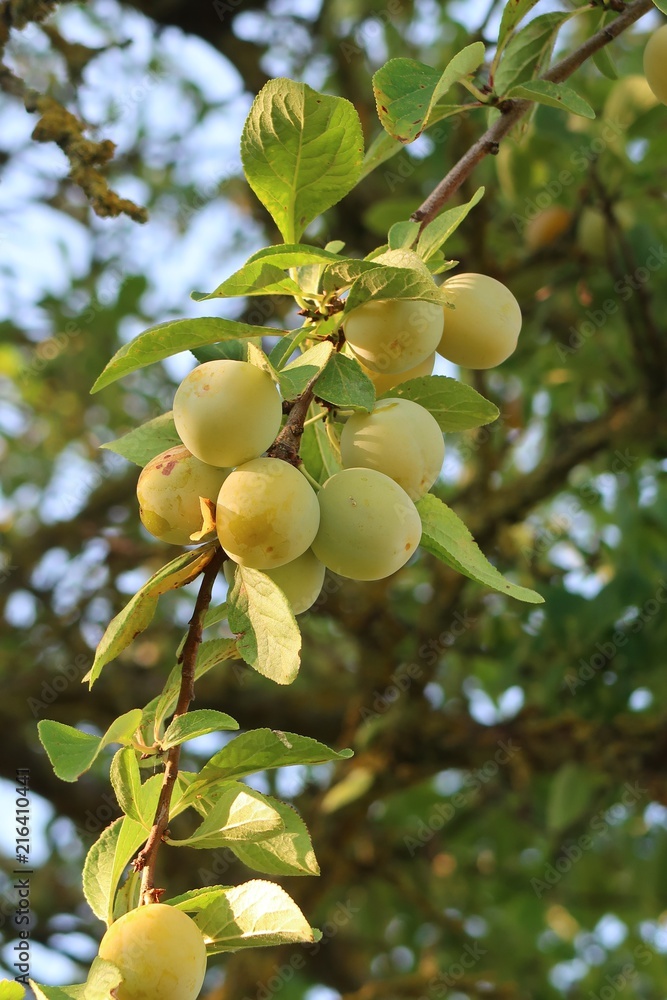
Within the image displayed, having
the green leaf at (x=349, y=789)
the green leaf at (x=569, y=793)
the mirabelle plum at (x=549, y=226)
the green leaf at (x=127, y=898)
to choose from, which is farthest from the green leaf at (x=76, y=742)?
the mirabelle plum at (x=549, y=226)

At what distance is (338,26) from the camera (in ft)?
9.04

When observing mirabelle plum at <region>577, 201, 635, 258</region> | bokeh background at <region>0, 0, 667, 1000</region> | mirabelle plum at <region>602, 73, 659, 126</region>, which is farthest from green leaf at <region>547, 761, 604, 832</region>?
mirabelle plum at <region>602, 73, 659, 126</region>

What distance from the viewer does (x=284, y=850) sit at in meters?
0.74

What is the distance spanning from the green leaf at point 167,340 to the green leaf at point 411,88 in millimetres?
257

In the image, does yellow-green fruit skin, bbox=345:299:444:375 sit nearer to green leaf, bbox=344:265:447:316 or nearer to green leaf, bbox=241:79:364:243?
green leaf, bbox=344:265:447:316

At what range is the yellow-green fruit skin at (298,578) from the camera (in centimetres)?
80

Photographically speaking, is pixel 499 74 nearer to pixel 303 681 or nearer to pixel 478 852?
pixel 303 681

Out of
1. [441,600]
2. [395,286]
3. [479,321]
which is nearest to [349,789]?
[441,600]

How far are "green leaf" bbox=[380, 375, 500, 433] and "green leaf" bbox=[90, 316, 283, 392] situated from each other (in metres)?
0.16

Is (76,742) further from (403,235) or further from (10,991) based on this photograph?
(403,235)

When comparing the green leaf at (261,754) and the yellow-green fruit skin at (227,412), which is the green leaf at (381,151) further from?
the green leaf at (261,754)

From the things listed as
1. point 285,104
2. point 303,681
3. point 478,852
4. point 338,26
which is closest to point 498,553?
point 303,681

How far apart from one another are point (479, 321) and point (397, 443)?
0.51 ft

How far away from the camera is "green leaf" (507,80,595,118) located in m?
0.85
